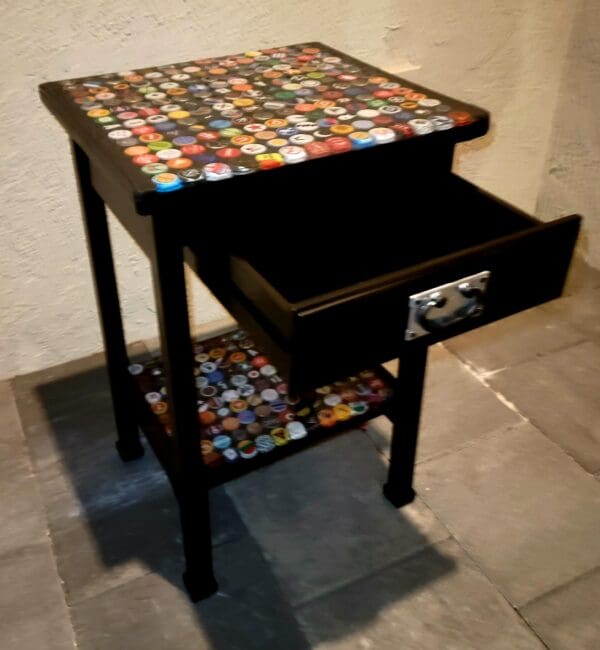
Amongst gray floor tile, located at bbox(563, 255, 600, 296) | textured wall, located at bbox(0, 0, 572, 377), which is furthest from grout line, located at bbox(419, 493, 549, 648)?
gray floor tile, located at bbox(563, 255, 600, 296)

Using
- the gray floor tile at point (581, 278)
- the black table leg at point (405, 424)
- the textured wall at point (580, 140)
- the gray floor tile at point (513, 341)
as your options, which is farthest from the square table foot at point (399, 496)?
the textured wall at point (580, 140)

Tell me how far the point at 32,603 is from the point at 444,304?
80cm

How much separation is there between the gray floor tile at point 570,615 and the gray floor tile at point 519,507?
0.06 feet

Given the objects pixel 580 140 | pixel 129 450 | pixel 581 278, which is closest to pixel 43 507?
pixel 129 450

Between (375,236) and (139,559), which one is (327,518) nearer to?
(139,559)

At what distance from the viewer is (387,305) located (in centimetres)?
79

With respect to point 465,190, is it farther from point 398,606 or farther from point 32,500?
point 32,500

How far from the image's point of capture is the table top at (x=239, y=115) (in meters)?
0.84

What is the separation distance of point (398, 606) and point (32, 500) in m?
0.66

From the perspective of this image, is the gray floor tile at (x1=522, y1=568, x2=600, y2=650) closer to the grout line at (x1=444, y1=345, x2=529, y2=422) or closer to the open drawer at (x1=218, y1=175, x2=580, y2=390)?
the grout line at (x1=444, y1=345, x2=529, y2=422)

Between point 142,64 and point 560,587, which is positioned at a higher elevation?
point 142,64

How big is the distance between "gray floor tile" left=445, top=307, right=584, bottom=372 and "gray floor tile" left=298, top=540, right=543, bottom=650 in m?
0.57

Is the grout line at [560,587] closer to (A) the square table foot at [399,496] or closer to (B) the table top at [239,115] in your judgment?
(A) the square table foot at [399,496]

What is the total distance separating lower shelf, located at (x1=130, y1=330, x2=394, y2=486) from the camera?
3.61 feet
